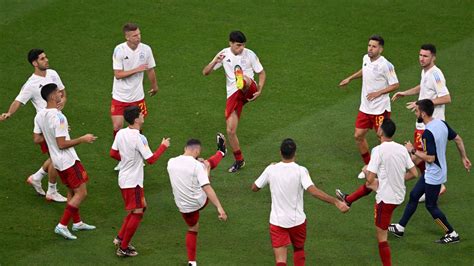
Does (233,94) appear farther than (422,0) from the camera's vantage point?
No

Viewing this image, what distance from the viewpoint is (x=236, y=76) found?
16.3 metres

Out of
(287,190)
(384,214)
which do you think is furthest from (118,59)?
(384,214)

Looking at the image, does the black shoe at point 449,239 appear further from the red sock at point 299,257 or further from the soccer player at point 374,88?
the red sock at point 299,257

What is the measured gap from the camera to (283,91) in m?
19.5

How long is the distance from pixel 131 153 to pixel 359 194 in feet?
10.9

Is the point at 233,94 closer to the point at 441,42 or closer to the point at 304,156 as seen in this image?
the point at 304,156

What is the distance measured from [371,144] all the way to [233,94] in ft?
9.08

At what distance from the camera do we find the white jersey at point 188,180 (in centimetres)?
1297

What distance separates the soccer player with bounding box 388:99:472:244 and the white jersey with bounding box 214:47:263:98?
340cm

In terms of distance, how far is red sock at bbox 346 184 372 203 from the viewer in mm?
14250

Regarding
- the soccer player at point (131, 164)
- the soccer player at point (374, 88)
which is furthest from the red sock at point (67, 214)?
the soccer player at point (374, 88)

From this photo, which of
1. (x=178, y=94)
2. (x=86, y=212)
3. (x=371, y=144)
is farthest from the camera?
(x=178, y=94)

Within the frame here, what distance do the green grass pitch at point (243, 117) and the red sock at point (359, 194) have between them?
464mm

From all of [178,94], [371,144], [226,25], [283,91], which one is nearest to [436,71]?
[371,144]
